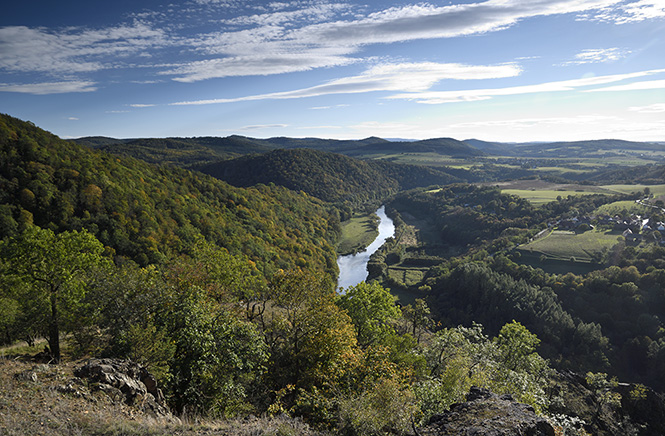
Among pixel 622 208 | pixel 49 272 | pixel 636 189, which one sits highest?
pixel 636 189

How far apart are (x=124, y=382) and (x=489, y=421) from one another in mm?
14485

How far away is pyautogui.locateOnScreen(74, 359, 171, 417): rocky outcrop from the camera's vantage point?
1286cm

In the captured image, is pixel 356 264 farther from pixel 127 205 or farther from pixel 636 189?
pixel 636 189

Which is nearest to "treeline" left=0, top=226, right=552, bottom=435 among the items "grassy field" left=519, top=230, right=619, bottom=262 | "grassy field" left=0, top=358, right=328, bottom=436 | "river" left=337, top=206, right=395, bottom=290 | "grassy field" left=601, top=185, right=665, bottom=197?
"grassy field" left=0, top=358, right=328, bottom=436

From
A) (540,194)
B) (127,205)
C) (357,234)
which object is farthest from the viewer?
(540,194)

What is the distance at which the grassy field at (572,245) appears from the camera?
317 ft

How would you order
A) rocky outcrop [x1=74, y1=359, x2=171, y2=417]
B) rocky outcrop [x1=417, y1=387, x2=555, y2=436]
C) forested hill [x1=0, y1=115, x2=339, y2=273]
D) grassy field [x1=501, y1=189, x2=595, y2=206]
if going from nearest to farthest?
rocky outcrop [x1=417, y1=387, x2=555, y2=436] → rocky outcrop [x1=74, y1=359, x2=171, y2=417] → forested hill [x1=0, y1=115, x2=339, y2=273] → grassy field [x1=501, y1=189, x2=595, y2=206]

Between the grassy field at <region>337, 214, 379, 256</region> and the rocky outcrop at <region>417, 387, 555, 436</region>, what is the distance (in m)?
114

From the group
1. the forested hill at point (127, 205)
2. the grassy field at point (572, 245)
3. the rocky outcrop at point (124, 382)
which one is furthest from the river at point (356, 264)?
the rocky outcrop at point (124, 382)

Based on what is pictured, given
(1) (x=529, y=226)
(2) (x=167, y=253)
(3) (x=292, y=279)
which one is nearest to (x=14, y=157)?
(2) (x=167, y=253)

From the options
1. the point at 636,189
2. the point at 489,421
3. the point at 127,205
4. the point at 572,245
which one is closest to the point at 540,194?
the point at 636,189

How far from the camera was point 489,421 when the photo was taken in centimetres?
1273

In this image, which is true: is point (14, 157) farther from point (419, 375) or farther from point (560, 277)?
point (560, 277)

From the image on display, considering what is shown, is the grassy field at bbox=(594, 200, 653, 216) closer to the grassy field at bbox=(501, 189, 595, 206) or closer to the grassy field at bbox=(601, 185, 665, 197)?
the grassy field at bbox=(501, 189, 595, 206)
